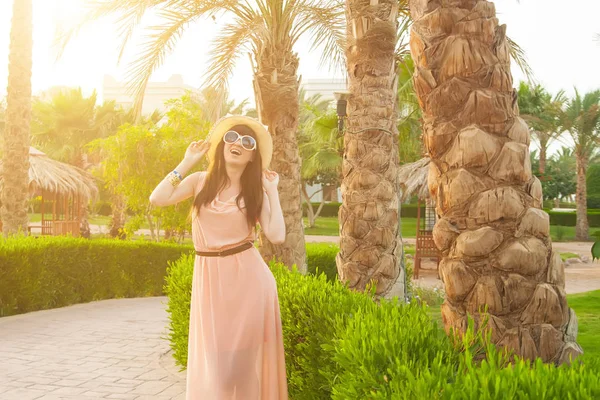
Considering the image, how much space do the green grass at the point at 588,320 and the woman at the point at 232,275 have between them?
1026 millimetres

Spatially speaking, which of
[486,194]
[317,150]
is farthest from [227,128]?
[317,150]

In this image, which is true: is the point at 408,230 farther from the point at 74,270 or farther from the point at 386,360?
the point at 386,360

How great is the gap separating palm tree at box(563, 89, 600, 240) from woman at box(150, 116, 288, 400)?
31.4 metres

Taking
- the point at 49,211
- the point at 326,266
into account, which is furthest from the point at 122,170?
the point at 49,211

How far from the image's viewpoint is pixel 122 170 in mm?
18188

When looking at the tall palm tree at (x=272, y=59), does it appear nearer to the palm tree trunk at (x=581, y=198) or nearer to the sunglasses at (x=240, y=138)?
the sunglasses at (x=240, y=138)

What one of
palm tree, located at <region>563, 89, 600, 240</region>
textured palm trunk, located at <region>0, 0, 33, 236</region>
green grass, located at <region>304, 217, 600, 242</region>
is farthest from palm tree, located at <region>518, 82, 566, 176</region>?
textured palm trunk, located at <region>0, 0, 33, 236</region>

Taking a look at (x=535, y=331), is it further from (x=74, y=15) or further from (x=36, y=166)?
(x=36, y=166)

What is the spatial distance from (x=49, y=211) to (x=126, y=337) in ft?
162

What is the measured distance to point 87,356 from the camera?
6.84 metres

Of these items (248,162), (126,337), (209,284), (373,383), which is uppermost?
(248,162)

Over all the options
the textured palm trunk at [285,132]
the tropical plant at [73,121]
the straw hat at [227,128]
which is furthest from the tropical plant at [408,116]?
the tropical plant at [73,121]

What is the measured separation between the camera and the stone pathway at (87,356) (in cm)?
550

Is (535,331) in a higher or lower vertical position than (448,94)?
lower
